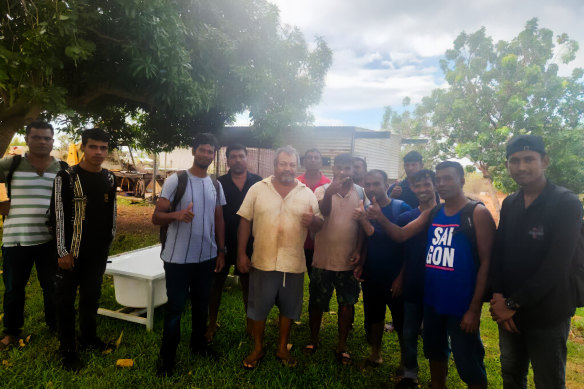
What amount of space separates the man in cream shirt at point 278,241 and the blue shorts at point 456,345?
1.27 meters

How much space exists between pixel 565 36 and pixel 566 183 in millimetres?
9783

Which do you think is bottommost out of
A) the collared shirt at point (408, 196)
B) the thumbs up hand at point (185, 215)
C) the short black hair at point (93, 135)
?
the thumbs up hand at point (185, 215)

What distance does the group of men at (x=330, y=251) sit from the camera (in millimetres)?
2229

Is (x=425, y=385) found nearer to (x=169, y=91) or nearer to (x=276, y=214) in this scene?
(x=276, y=214)

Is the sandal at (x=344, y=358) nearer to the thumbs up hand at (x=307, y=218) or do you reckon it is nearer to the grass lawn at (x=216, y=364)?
the grass lawn at (x=216, y=364)

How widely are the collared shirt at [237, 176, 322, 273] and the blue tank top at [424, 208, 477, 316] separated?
3.91ft

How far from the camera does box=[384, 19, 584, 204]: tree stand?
675 inches

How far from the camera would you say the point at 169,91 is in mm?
7078

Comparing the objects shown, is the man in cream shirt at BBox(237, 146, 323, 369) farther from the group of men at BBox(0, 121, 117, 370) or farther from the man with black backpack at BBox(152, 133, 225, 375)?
the group of men at BBox(0, 121, 117, 370)

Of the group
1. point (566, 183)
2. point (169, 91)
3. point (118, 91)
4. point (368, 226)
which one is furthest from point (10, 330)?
point (566, 183)

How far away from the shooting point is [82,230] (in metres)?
3.13

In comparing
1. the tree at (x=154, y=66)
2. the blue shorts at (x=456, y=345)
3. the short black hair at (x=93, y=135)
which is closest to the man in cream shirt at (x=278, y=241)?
the blue shorts at (x=456, y=345)

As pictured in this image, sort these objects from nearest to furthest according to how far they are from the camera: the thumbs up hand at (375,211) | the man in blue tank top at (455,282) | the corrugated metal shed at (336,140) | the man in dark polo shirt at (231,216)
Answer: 1. the man in blue tank top at (455,282)
2. the thumbs up hand at (375,211)
3. the man in dark polo shirt at (231,216)
4. the corrugated metal shed at (336,140)

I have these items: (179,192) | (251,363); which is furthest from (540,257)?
(179,192)
